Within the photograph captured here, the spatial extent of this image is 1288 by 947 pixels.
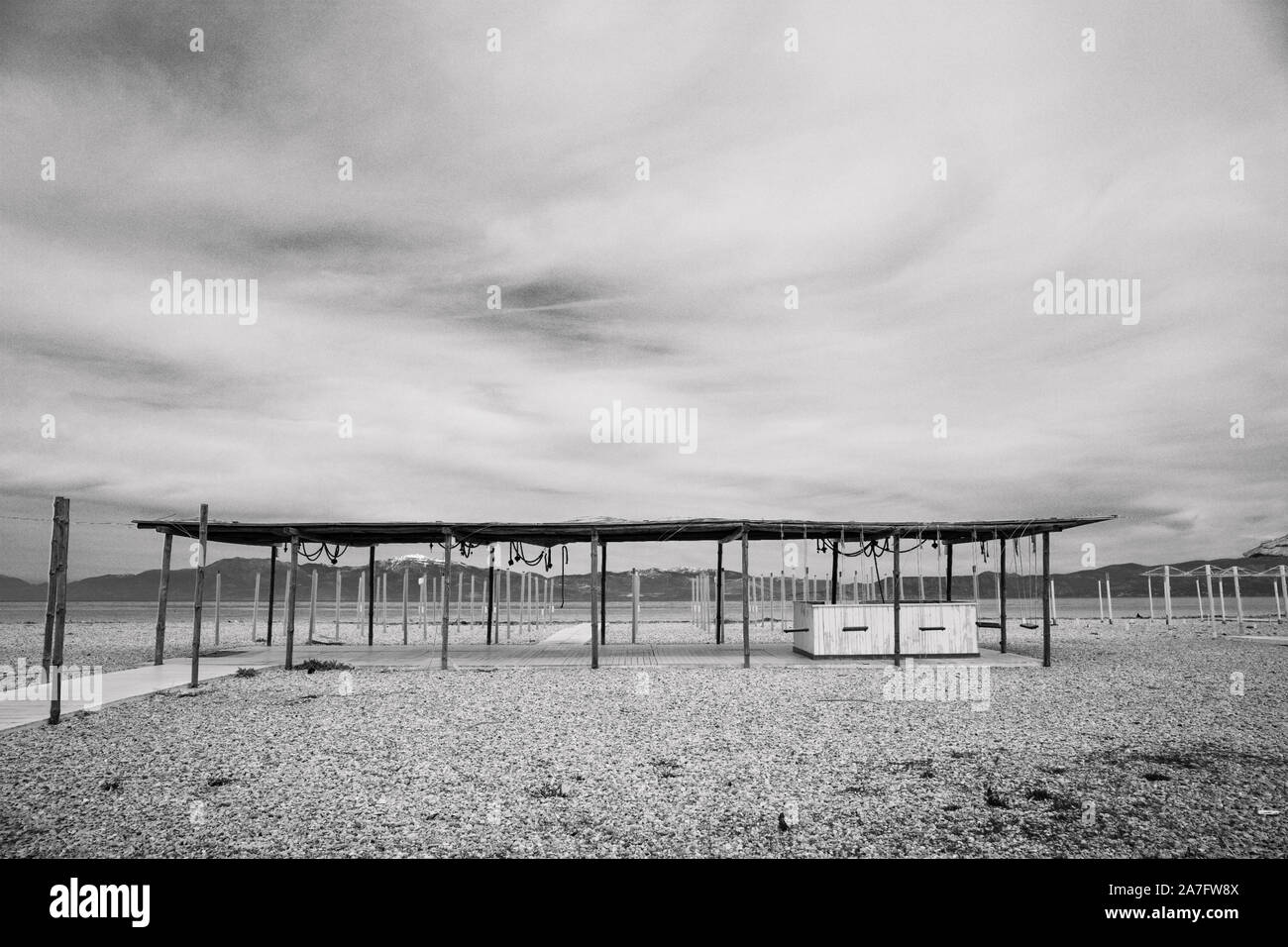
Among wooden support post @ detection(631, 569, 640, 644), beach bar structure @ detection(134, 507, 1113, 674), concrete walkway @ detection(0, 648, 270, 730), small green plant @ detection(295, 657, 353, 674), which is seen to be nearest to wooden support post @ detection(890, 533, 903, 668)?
beach bar structure @ detection(134, 507, 1113, 674)

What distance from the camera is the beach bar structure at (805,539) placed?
19.7 meters

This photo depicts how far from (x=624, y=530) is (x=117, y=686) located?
36.9 ft

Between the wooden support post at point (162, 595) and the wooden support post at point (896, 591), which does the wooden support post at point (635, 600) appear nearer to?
the wooden support post at point (896, 591)

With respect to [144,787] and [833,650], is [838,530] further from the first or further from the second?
[144,787]

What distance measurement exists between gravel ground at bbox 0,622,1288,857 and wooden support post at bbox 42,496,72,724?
1.77ft

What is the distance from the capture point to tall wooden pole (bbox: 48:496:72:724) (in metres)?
11.9

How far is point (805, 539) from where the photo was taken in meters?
20.7

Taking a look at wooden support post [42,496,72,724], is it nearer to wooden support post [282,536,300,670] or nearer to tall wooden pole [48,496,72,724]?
tall wooden pole [48,496,72,724]

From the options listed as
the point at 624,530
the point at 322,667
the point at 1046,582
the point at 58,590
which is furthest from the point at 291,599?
the point at 1046,582

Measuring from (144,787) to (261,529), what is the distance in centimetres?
1367

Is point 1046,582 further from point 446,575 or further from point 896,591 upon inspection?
point 446,575

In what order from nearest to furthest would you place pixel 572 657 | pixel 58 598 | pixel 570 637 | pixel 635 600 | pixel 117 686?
pixel 58 598 → pixel 117 686 → pixel 572 657 → pixel 635 600 → pixel 570 637

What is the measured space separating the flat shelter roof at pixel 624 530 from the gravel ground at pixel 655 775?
469 centimetres
